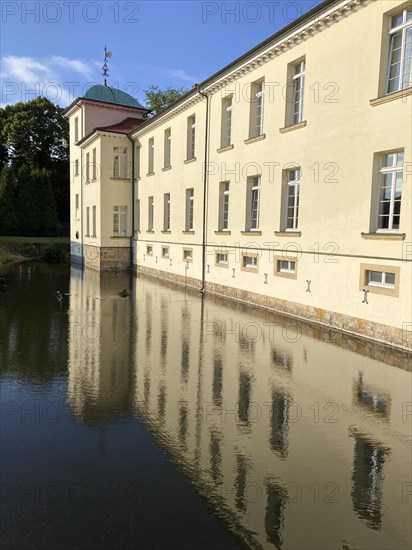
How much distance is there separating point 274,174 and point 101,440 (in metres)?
10.2

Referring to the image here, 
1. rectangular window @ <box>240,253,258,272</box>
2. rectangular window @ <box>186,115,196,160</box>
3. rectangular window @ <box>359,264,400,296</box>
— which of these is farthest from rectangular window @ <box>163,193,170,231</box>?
rectangular window @ <box>359,264,400,296</box>

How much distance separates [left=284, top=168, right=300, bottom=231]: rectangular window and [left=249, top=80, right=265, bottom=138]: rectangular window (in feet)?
7.89

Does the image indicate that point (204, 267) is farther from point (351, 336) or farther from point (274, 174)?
point (351, 336)

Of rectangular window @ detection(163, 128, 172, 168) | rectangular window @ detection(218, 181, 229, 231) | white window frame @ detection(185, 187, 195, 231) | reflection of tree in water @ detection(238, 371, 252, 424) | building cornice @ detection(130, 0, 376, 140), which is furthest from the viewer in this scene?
rectangular window @ detection(163, 128, 172, 168)

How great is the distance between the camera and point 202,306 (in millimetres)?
13945

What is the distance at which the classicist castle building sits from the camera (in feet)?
30.6

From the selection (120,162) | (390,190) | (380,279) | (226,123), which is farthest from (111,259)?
(390,190)

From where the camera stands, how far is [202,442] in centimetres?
473

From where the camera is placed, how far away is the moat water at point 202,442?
3.32 m

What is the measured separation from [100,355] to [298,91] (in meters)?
9.29

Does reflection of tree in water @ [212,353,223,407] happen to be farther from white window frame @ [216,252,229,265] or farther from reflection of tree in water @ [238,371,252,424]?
white window frame @ [216,252,229,265]

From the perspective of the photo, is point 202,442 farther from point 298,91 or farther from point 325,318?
point 298,91

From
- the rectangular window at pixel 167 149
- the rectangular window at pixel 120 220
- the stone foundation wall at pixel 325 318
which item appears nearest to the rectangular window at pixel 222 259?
the stone foundation wall at pixel 325 318

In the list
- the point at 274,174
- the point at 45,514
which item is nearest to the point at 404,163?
the point at 274,174
